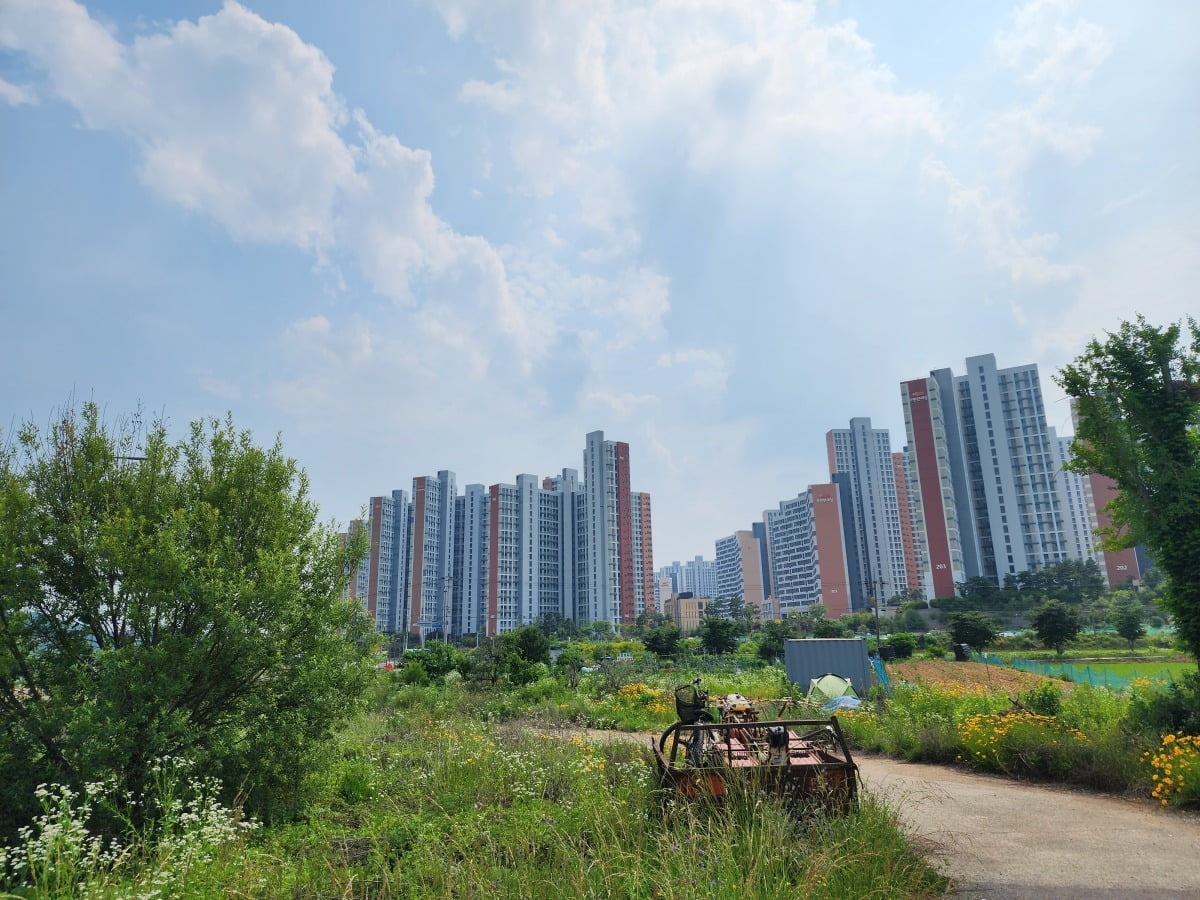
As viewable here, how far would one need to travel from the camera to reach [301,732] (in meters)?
6.21

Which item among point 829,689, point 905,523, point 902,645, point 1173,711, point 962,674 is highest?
point 905,523

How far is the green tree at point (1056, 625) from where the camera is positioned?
36.2 meters

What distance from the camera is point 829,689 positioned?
49.0 ft

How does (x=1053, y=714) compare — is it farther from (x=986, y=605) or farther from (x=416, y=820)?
(x=986, y=605)

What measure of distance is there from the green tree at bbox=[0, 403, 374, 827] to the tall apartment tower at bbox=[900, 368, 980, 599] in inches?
3039

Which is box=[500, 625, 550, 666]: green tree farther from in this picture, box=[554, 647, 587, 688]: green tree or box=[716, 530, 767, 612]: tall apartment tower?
box=[716, 530, 767, 612]: tall apartment tower

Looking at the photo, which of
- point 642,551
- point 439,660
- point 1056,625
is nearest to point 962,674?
point 1056,625

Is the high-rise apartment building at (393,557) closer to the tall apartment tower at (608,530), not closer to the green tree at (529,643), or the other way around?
the tall apartment tower at (608,530)

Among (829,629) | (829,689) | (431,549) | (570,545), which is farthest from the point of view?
(431,549)

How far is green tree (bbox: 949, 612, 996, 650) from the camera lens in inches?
1433

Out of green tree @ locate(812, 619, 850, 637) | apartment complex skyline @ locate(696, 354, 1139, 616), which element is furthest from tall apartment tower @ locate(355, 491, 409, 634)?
apartment complex skyline @ locate(696, 354, 1139, 616)

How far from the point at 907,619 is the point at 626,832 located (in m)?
60.6

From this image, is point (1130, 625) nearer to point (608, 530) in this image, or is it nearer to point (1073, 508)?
point (608, 530)

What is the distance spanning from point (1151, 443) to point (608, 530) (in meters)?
80.2
